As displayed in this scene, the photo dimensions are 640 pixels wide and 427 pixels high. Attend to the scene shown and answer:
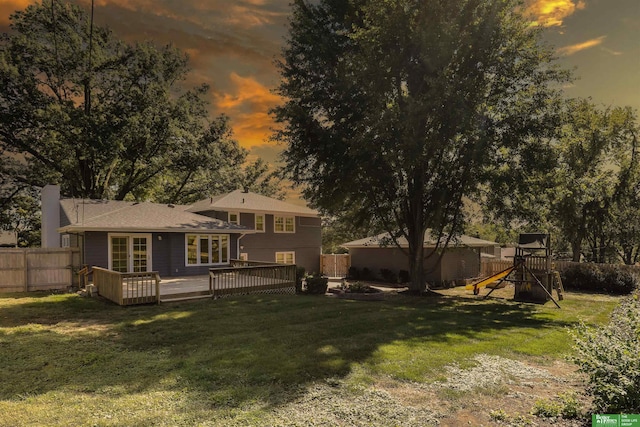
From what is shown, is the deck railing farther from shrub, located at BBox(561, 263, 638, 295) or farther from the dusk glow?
shrub, located at BBox(561, 263, 638, 295)

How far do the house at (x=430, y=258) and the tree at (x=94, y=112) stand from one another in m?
15.7

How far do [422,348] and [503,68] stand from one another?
13.1m

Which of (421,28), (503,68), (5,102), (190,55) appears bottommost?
(503,68)

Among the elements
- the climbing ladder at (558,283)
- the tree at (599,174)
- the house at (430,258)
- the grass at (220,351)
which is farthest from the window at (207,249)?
the tree at (599,174)

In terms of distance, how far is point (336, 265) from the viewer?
30.2m

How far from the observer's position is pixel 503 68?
15258 mm

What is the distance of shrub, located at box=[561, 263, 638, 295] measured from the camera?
19.5 m

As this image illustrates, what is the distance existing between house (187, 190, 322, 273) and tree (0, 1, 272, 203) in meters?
7.23

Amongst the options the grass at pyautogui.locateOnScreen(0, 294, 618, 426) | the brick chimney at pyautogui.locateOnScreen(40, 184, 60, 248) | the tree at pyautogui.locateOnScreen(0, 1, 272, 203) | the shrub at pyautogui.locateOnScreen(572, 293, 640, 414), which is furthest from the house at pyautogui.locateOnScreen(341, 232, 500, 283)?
the brick chimney at pyautogui.locateOnScreen(40, 184, 60, 248)

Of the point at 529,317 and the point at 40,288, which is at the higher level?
the point at 40,288

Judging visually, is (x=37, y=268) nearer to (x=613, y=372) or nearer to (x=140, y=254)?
(x=140, y=254)

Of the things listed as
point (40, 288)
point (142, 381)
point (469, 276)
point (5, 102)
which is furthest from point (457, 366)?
point (5, 102)

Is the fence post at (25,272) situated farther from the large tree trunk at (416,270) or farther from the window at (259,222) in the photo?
the large tree trunk at (416,270)

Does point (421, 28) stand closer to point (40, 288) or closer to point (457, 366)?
point (457, 366)
